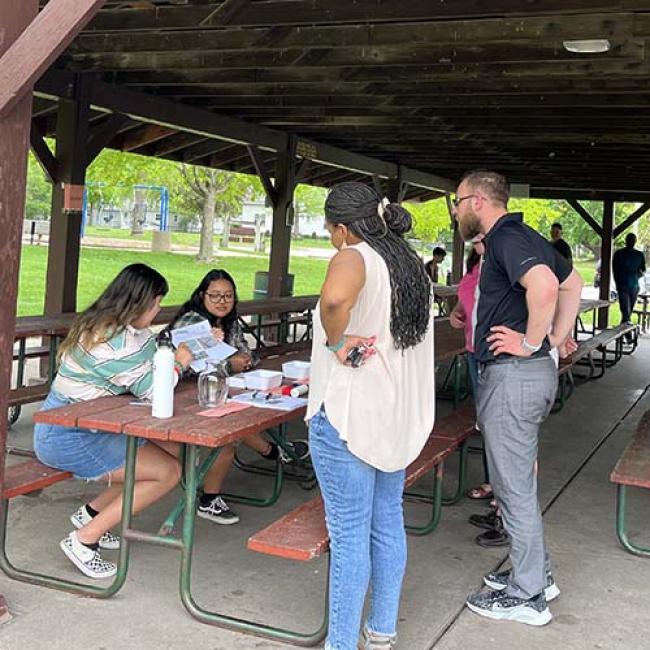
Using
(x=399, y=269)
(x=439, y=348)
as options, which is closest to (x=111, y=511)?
(x=399, y=269)

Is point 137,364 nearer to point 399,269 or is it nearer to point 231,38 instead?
point 399,269

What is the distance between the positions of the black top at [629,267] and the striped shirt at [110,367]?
11.9 meters

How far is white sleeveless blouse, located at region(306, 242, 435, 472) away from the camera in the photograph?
2588 millimetres

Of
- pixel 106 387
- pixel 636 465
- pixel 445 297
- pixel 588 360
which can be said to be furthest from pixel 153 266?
pixel 636 465

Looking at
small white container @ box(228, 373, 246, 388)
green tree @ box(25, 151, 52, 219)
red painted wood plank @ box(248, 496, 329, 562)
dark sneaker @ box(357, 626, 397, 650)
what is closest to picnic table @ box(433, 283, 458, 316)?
small white container @ box(228, 373, 246, 388)

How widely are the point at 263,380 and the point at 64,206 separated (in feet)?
13.1

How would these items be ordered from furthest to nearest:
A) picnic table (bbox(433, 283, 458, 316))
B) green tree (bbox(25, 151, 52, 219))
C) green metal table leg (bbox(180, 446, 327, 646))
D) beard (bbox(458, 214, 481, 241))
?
green tree (bbox(25, 151, 52, 219)), picnic table (bbox(433, 283, 458, 316)), beard (bbox(458, 214, 481, 241)), green metal table leg (bbox(180, 446, 327, 646))

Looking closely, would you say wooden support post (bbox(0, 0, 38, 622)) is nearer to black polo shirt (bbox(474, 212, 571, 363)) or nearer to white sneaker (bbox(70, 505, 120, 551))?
white sneaker (bbox(70, 505, 120, 551))

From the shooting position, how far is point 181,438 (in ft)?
9.83

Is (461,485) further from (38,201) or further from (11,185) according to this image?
(38,201)

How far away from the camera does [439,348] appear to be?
6.11 meters

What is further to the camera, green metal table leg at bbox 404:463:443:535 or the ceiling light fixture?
the ceiling light fixture

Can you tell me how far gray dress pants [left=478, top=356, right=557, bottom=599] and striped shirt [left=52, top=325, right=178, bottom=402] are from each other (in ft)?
4.27

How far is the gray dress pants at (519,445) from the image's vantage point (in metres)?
3.17
